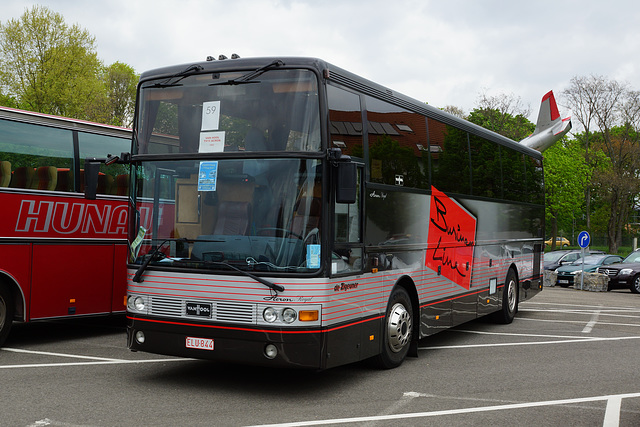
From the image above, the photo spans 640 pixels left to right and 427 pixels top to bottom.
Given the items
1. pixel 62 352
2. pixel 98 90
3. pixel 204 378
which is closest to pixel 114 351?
pixel 62 352

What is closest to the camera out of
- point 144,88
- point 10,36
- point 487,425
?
point 487,425

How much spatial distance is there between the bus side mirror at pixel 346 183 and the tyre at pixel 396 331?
2148 mm

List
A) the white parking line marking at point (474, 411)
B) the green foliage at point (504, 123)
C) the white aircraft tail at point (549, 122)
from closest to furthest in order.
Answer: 1. the white parking line marking at point (474, 411)
2. the white aircraft tail at point (549, 122)
3. the green foliage at point (504, 123)

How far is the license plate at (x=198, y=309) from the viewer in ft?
23.9

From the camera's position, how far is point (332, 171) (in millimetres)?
7191

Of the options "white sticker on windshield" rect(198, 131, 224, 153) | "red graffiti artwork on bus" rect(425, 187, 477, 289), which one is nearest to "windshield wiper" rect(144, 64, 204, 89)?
"white sticker on windshield" rect(198, 131, 224, 153)

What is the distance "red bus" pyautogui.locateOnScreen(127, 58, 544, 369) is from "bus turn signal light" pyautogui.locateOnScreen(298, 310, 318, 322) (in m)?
0.01

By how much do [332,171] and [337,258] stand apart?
2.99 feet

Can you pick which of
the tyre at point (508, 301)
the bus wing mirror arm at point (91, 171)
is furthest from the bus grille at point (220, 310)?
the tyre at point (508, 301)

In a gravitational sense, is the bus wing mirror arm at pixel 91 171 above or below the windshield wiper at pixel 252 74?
below

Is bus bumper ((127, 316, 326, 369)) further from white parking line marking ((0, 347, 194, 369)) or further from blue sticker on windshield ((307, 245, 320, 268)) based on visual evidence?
white parking line marking ((0, 347, 194, 369))

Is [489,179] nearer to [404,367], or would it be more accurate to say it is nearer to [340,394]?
[404,367]

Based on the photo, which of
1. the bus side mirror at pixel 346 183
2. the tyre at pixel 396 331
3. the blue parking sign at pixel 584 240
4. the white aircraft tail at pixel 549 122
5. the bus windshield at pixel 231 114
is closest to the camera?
the bus side mirror at pixel 346 183

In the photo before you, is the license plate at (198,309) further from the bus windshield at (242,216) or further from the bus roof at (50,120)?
the bus roof at (50,120)
